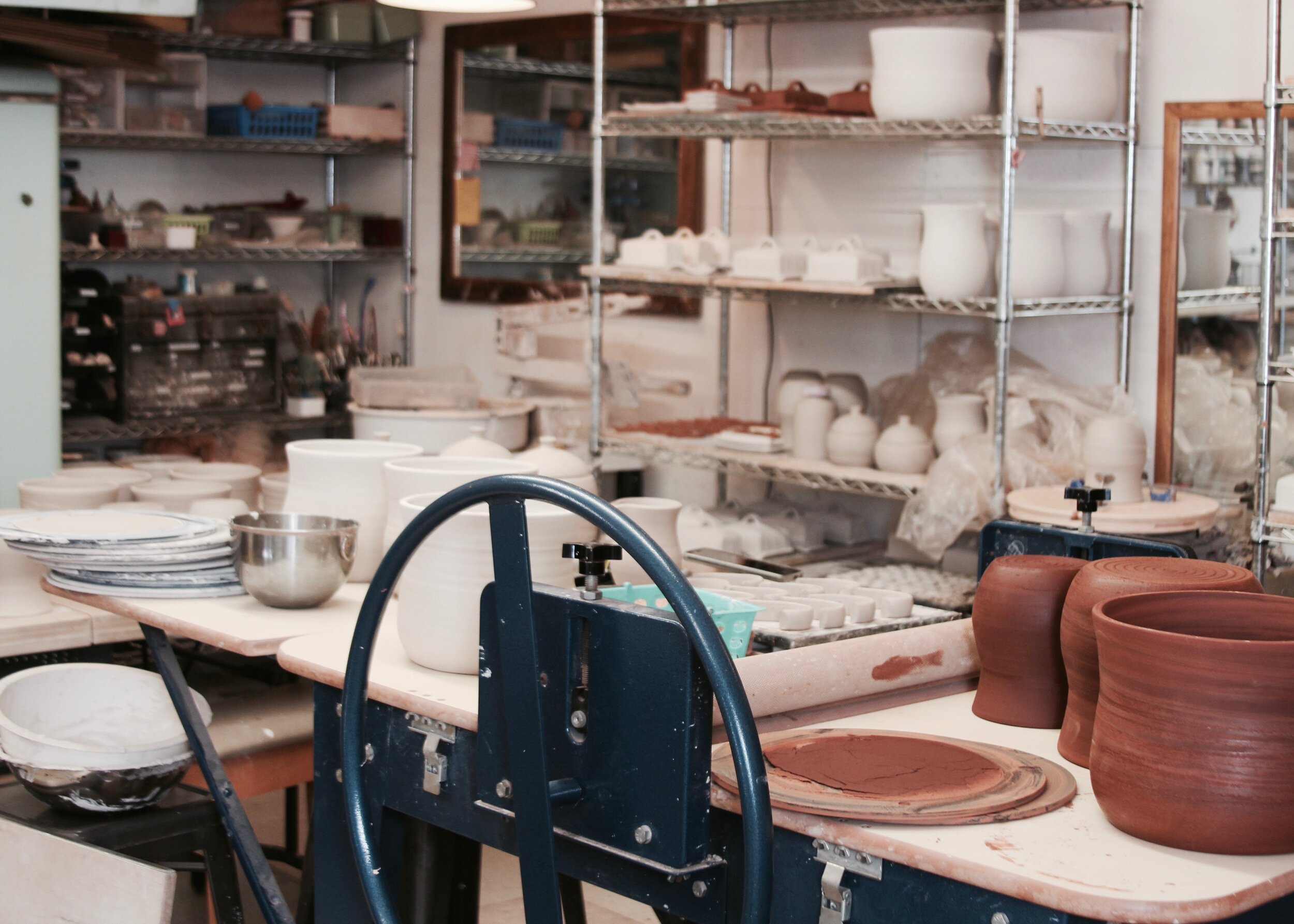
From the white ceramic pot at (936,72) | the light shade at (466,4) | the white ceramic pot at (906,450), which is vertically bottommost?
the white ceramic pot at (906,450)

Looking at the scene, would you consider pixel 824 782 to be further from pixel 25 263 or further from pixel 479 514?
pixel 25 263

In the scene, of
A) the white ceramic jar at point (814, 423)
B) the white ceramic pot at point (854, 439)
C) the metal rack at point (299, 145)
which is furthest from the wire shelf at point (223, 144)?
the white ceramic pot at point (854, 439)

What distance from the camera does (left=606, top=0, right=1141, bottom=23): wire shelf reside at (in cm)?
375

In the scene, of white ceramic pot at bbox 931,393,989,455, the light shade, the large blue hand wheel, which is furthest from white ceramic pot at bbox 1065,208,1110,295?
the large blue hand wheel

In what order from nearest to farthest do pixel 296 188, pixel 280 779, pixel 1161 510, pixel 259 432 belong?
pixel 280 779
pixel 1161 510
pixel 259 432
pixel 296 188

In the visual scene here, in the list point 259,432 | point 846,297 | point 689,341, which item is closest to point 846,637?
point 846,297

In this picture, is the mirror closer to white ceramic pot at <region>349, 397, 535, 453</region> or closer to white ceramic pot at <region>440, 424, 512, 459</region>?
white ceramic pot at <region>440, 424, 512, 459</region>

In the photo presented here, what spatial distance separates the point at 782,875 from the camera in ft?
5.14

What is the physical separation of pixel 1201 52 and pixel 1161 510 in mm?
1212

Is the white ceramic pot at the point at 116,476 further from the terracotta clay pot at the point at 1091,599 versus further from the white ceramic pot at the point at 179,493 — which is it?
the terracotta clay pot at the point at 1091,599

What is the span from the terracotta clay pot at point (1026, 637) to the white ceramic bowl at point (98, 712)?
1328 millimetres

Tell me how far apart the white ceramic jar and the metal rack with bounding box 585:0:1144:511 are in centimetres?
11

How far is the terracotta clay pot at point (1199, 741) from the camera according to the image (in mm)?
1402

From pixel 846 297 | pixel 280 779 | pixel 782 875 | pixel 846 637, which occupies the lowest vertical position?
pixel 280 779
